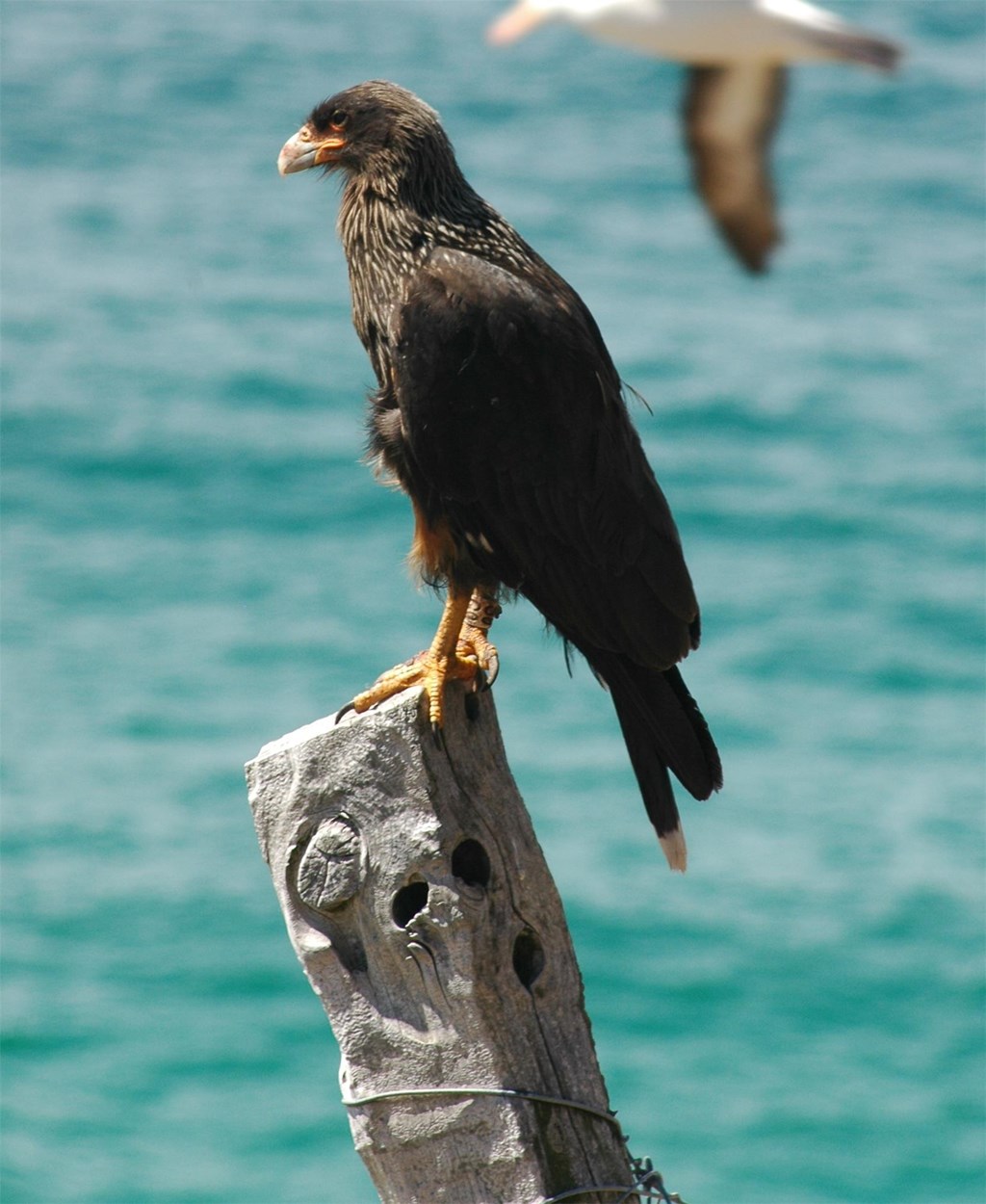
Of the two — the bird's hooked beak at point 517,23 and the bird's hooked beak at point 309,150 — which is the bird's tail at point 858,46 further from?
the bird's hooked beak at point 309,150

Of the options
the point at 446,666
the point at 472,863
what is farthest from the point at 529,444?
the point at 472,863

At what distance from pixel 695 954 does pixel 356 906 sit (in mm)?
5552

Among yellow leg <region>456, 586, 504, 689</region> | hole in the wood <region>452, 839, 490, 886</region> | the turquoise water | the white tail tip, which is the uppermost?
the turquoise water

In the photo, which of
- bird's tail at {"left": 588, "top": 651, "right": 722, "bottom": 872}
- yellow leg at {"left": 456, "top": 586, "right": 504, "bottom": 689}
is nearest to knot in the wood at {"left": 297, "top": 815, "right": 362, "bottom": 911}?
yellow leg at {"left": 456, "top": 586, "right": 504, "bottom": 689}

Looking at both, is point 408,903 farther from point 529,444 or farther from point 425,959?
point 529,444

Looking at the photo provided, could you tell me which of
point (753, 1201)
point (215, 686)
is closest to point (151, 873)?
Result: point (215, 686)

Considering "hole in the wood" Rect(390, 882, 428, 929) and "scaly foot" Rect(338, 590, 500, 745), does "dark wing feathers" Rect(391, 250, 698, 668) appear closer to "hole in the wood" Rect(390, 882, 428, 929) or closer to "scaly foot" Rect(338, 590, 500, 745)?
"scaly foot" Rect(338, 590, 500, 745)

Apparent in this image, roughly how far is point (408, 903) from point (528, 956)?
204 mm

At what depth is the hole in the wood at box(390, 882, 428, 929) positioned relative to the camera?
2555 mm

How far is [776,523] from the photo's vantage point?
11391 millimetres

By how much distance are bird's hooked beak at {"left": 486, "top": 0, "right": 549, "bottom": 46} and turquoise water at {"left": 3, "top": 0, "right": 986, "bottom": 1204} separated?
58.1 inches

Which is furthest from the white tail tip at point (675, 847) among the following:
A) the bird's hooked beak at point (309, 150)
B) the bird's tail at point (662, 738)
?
the bird's hooked beak at point (309, 150)

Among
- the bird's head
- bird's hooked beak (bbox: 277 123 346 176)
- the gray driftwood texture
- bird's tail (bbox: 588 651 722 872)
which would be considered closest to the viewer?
the gray driftwood texture

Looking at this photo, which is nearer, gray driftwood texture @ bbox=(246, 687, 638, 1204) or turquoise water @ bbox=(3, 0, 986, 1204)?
gray driftwood texture @ bbox=(246, 687, 638, 1204)
